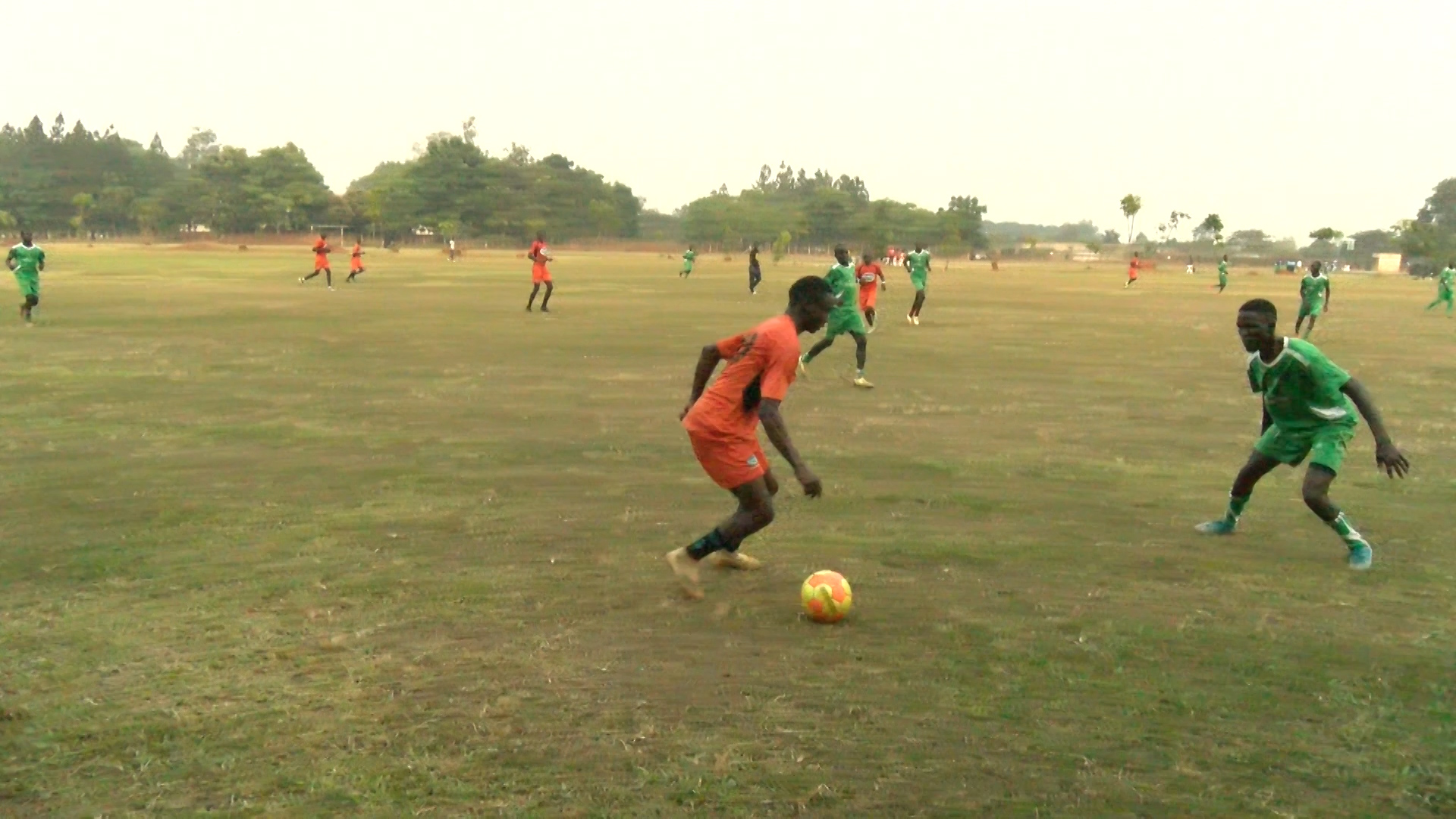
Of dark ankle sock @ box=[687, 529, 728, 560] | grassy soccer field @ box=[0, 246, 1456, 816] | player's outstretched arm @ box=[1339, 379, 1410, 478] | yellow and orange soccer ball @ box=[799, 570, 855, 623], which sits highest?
player's outstretched arm @ box=[1339, 379, 1410, 478]

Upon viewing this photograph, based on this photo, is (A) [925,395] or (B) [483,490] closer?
(B) [483,490]

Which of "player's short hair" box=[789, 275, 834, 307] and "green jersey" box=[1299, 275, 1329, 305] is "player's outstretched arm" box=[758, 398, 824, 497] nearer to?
"player's short hair" box=[789, 275, 834, 307]

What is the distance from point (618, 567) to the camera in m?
7.00

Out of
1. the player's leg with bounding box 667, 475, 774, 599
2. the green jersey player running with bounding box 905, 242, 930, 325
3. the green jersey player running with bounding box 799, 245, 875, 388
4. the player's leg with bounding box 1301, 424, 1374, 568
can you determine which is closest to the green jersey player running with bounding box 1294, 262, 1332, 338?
the green jersey player running with bounding box 905, 242, 930, 325

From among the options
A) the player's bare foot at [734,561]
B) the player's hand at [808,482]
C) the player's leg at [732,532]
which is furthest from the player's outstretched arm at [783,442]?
the player's bare foot at [734,561]

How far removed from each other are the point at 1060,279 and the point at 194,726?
66053mm

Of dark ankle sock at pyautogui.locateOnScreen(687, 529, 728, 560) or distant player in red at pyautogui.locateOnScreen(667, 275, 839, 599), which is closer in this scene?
distant player in red at pyautogui.locateOnScreen(667, 275, 839, 599)

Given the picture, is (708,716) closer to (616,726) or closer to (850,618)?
(616,726)

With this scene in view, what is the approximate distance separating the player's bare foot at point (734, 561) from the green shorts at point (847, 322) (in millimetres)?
8756

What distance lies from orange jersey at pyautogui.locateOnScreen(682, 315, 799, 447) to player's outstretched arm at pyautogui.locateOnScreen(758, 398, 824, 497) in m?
0.06

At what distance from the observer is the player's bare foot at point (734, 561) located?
6996 mm

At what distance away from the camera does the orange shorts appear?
20.3 feet

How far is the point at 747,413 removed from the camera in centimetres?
623

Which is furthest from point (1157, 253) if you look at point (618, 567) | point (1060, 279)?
point (618, 567)
